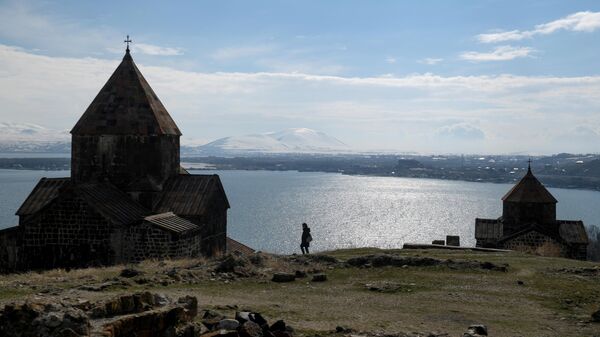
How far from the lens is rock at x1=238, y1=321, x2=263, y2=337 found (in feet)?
22.5

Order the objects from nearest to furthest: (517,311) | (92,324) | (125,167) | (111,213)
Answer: (92,324)
(517,311)
(111,213)
(125,167)

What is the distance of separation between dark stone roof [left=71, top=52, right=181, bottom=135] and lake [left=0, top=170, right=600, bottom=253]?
31.9 m

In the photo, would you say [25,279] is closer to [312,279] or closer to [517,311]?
[312,279]

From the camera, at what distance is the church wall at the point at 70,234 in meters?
15.9

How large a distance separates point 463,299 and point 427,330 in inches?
109

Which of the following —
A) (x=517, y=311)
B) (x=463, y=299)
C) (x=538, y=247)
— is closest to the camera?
(x=517, y=311)

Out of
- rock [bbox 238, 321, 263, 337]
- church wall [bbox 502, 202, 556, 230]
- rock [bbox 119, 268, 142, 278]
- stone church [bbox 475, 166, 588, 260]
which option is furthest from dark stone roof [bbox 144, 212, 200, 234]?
church wall [bbox 502, 202, 556, 230]

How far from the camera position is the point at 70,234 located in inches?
629

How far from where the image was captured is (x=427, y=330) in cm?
821

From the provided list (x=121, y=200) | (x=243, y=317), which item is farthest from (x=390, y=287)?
(x=121, y=200)

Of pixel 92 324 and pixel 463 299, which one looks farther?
pixel 463 299

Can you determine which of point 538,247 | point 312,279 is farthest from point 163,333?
point 538,247

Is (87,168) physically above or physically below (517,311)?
above

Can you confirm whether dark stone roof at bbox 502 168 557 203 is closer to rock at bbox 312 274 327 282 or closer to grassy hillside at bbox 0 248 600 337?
grassy hillside at bbox 0 248 600 337
